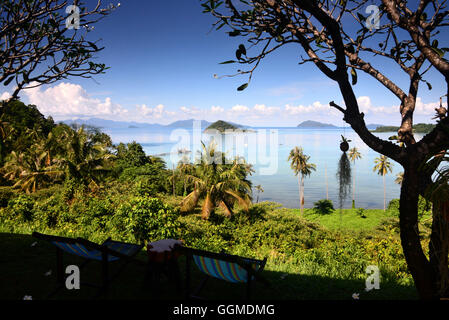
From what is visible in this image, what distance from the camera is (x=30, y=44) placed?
10.3ft

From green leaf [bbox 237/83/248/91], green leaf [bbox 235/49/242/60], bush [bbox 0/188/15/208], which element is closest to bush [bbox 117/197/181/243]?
green leaf [bbox 237/83/248/91]

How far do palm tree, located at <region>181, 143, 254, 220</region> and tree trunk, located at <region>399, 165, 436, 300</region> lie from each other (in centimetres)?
1272

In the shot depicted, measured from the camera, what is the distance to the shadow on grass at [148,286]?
342 centimetres

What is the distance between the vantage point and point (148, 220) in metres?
7.61

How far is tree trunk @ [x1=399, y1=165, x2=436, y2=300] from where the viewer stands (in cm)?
246

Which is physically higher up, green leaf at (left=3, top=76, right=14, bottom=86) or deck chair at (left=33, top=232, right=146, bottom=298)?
green leaf at (left=3, top=76, right=14, bottom=86)

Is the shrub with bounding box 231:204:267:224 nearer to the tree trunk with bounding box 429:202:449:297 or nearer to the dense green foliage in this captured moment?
the dense green foliage

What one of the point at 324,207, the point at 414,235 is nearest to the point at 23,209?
the point at 414,235

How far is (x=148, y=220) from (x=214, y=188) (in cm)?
806

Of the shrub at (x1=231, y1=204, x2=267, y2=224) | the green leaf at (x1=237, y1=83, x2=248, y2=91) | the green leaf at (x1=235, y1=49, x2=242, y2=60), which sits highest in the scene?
the green leaf at (x1=235, y1=49, x2=242, y2=60)

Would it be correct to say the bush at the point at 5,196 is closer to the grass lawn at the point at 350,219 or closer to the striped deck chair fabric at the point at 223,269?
the striped deck chair fabric at the point at 223,269

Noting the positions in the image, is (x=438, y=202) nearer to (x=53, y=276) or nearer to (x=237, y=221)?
(x=53, y=276)

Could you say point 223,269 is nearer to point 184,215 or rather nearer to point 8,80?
point 8,80
